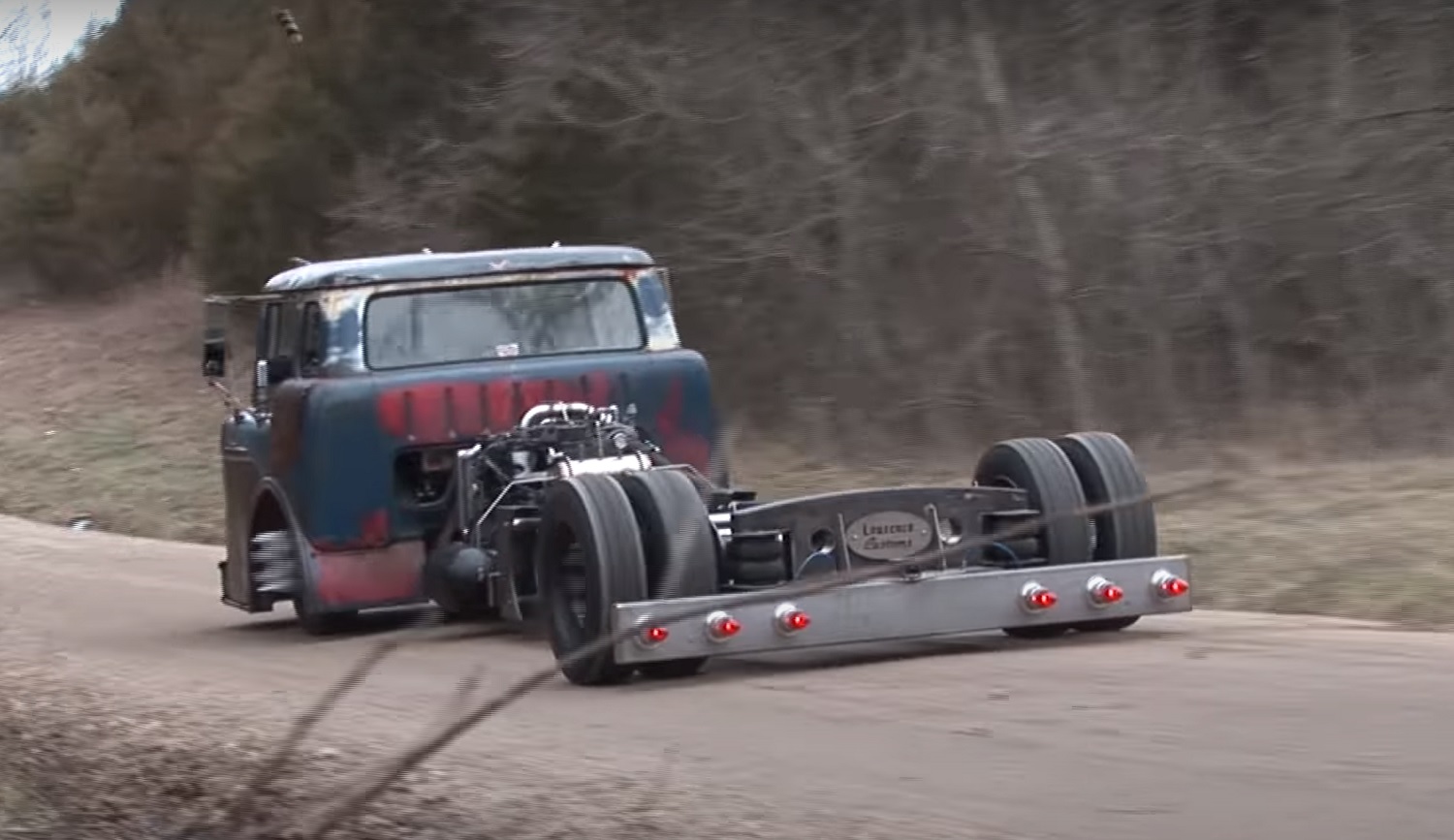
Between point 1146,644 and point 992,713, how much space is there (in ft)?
6.79

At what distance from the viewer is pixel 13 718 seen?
1014 cm

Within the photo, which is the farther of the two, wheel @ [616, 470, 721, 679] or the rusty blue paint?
the rusty blue paint

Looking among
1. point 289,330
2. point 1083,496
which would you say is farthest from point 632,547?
point 289,330

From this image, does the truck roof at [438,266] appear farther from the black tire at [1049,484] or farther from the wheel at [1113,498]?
the wheel at [1113,498]

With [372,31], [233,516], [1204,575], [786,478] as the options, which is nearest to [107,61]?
[372,31]

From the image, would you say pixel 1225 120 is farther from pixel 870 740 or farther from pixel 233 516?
pixel 870 740

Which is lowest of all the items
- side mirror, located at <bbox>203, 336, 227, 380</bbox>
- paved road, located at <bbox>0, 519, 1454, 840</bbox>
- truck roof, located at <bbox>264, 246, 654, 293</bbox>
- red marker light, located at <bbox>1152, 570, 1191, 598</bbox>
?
paved road, located at <bbox>0, 519, 1454, 840</bbox>

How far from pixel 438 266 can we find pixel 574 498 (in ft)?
10.4

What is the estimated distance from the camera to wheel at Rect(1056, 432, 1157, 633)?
11.7 meters

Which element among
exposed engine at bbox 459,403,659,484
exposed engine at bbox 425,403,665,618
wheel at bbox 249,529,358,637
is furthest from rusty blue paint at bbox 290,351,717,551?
wheel at bbox 249,529,358,637

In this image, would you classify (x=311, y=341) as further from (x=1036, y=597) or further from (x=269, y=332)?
(x=1036, y=597)

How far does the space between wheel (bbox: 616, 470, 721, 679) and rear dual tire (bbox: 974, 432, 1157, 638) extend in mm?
1720

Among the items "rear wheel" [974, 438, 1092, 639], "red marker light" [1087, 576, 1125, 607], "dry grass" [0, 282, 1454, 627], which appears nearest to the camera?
"red marker light" [1087, 576, 1125, 607]

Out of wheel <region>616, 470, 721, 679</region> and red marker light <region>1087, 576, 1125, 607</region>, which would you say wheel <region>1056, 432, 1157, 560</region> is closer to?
red marker light <region>1087, 576, 1125, 607</region>
